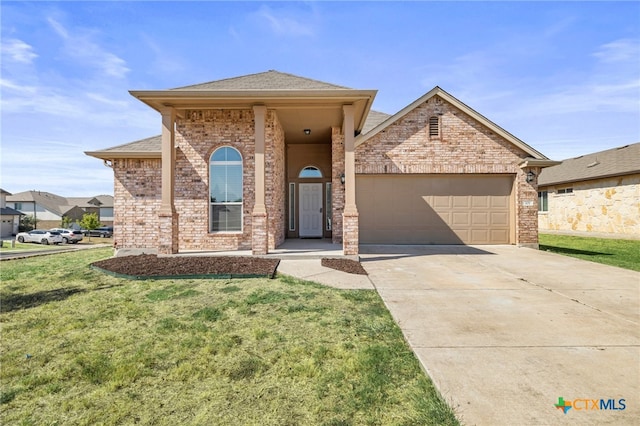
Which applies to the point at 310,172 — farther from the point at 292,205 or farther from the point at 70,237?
the point at 70,237

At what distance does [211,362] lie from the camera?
276 cm

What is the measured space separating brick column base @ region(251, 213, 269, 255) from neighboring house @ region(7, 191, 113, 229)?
176 ft

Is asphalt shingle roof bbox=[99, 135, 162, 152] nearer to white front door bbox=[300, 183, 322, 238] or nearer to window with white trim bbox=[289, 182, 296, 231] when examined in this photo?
window with white trim bbox=[289, 182, 296, 231]

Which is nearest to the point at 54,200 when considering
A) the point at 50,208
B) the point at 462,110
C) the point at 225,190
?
the point at 50,208

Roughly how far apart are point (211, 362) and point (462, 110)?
1108 cm

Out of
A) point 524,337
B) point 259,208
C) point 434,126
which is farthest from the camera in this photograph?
point 434,126

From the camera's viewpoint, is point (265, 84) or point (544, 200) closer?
point (265, 84)

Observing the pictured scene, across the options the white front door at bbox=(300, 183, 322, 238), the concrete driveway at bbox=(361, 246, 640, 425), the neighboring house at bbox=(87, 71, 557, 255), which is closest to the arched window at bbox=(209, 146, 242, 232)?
the neighboring house at bbox=(87, 71, 557, 255)

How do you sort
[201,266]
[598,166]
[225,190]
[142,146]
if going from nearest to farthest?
[201,266] → [225,190] → [142,146] → [598,166]

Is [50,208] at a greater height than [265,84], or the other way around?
[265,84]

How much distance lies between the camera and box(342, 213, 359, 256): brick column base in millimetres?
7527

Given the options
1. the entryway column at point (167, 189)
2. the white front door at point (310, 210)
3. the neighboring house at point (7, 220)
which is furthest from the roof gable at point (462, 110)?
the neighboring house at point (7, 220)

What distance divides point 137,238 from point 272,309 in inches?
289

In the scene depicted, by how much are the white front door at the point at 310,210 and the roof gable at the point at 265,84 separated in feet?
14.4
